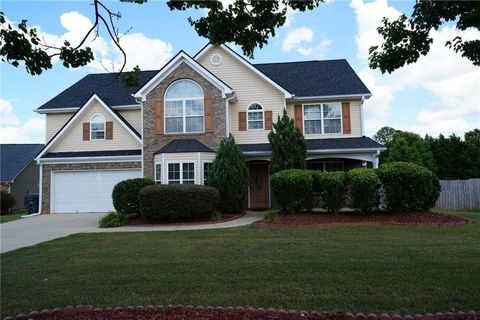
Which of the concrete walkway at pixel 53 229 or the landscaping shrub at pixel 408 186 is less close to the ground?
the landscaping shrub at pixel 408 186

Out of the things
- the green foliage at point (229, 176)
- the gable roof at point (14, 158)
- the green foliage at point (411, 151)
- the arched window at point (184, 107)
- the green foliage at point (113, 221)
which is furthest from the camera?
the green foliage at point (411, 151)

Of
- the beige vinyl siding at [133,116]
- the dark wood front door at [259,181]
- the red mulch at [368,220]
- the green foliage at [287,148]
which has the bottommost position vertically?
the red mulch at [368,220]

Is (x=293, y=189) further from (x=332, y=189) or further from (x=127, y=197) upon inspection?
(x=127, y=197)

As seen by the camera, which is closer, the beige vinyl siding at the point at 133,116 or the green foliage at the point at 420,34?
the green foliage at the point at 420,34

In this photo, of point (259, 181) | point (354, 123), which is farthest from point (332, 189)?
point (354, 123)

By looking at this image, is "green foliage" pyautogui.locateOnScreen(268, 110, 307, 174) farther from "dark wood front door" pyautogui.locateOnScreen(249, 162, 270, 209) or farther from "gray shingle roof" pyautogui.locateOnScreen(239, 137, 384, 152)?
"dark wood front door" pyautogui.locateOnScreen(249, 162, 270, 209)

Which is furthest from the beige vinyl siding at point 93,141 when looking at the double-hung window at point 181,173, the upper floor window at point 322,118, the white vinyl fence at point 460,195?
the white vinyl fence at point 460,195

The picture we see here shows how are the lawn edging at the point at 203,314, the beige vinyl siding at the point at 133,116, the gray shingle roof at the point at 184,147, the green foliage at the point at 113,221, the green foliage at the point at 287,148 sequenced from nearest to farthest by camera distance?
1. the lawn edging at the point at 203,314
2. the green foliage at the point at 113,221
3. the green foliage at the point at 287,148
4. the gray shingle roof at the point at 184,147
5. the beige vinyl siding at the point at 133,116

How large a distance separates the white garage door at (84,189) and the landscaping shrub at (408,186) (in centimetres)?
1224

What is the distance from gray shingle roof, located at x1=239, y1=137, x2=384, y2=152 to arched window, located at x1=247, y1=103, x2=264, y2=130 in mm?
977

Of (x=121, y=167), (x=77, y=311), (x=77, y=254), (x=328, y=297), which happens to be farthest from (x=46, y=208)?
(x=328, y=297)

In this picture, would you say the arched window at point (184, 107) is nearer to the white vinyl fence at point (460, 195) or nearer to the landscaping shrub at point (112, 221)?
the landscaping shrub at point (112, 221)

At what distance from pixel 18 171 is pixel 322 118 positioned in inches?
985

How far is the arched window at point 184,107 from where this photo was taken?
19578mm
